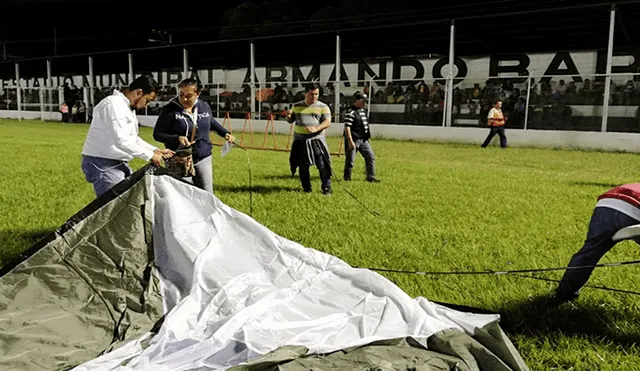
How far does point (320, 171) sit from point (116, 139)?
16.1 feet

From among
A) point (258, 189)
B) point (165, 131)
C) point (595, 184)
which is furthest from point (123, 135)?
point (595, 184)

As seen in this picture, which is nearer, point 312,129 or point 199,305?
point 199,305

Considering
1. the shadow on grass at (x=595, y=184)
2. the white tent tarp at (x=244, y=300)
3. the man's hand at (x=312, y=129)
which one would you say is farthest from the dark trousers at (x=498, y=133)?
the white tent tarp at (x=244, y=300)

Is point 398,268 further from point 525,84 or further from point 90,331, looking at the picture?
point 525,84

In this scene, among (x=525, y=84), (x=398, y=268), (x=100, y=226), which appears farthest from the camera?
(x=525, y=84)

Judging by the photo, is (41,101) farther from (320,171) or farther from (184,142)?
(184,142)

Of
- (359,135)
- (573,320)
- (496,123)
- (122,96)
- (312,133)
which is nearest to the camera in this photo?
(573,320)

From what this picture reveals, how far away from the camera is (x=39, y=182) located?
37.4ft

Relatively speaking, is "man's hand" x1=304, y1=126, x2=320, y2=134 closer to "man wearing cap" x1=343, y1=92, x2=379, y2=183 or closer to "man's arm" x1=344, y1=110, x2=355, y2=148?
"man's arm" x1=344, y1=110, x2=355, y2=148

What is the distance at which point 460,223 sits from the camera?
26.1 feet

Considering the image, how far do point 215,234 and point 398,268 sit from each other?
2.04 metres

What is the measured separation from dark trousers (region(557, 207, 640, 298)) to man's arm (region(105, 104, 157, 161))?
3847 mm

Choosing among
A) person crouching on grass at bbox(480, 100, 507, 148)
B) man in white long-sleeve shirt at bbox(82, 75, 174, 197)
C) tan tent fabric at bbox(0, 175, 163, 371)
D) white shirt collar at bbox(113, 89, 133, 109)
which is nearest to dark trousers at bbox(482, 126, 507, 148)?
person crouching on grass at bbox(480, 100, 507, 148)

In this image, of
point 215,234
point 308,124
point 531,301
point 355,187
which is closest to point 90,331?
point 215,234
